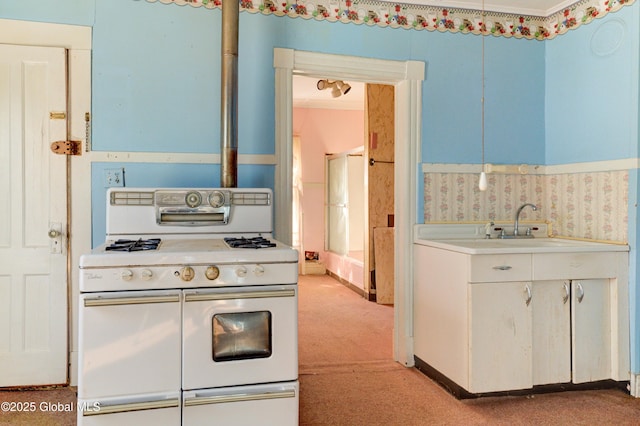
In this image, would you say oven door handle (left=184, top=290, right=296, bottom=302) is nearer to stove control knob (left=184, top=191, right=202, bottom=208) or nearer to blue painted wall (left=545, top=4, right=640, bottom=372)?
stove control knob (left=184, top=191, right=202, bottom=208)

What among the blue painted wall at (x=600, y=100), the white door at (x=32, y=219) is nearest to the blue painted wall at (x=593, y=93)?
the blue painted wall at (x=600, y=100)

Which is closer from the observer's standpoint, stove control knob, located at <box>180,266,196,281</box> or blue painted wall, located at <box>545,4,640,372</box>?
stove control knob, located at <box>180,266,196,281</box>

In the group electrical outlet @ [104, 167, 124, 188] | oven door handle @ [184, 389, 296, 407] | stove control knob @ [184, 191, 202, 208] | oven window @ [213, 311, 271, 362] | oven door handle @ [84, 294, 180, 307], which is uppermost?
electrical outlet @ [104, 167, 124, 188]

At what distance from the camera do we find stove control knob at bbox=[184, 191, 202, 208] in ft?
8.07

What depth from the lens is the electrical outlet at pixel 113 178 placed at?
8.77 feet

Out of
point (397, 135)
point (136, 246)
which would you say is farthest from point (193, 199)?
point (397, 135)

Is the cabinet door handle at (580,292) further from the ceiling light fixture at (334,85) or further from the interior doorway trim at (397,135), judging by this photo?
the ceiling light fixture at (334,85)

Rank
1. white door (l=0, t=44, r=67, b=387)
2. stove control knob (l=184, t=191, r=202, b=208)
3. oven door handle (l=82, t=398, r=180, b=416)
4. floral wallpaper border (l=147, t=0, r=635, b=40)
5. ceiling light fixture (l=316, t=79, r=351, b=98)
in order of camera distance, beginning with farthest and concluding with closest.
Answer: ceiling light fixture (l=316, t=79, r=351, b=98), floral wallpaper border (l=147, t=0, r=635, b=40), white door (l=0, t=44, r=67, b=387), stove control knob (l=184, t=191, r=202, b=208), oven door handle (l=82, t=398, r=180, b=416)

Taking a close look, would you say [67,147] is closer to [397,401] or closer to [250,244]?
[250,244]

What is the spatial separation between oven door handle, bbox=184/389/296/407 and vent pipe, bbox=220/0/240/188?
3.86 ft

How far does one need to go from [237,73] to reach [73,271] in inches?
57.9

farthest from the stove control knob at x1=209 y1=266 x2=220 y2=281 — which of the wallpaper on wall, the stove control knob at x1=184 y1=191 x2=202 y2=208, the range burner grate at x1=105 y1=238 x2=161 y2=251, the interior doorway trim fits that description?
the wallpaper on wall

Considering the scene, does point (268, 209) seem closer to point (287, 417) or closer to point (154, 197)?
point (154, 197)

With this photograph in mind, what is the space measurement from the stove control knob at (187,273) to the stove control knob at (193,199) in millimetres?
712
